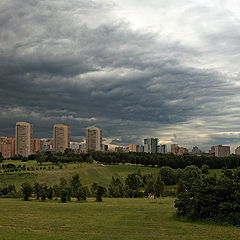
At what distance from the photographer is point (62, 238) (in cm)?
2625

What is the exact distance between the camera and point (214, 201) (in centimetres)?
Answer: 3828

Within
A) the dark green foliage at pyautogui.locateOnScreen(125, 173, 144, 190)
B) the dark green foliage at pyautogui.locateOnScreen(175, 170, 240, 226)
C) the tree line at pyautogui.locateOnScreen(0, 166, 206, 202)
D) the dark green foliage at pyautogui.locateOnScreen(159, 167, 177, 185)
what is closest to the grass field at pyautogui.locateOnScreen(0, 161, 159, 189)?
the dark green foliage at pyautogui.locateOnScreen(159, 167, 177, 185)

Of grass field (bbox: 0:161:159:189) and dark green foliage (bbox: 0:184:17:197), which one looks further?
grass field (bbox: 0:161:159:189)

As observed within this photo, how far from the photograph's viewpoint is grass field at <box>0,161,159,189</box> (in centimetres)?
12593

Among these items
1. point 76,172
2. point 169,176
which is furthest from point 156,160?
point 76,172

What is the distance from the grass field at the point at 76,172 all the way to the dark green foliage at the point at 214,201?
85.3 m

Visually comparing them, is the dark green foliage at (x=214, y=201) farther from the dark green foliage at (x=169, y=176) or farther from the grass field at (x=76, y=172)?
the dark green foliage at (x=169, y=176)

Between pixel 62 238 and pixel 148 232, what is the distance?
25.7 ft

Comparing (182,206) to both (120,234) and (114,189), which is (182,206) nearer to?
(120,234)

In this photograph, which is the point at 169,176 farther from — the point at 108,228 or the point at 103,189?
the point at 108,228

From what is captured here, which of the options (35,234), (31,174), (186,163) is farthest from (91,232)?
(186,163)

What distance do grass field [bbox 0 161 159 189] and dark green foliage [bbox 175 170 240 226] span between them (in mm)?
85335

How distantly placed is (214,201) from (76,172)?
112 meters

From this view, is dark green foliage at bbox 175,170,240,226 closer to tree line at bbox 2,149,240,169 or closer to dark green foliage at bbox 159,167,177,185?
dark green foliage at bbox 159,167,177,185
